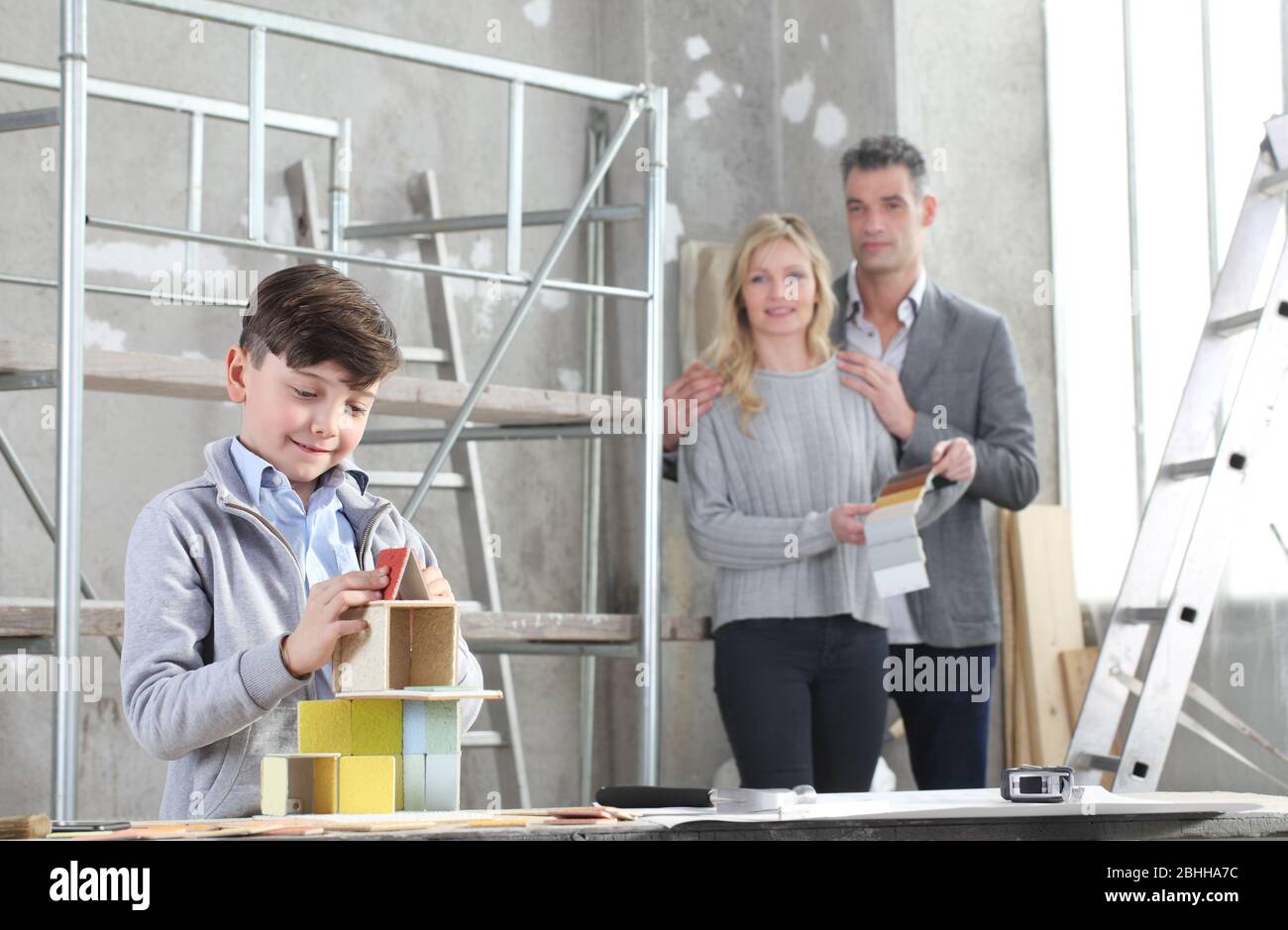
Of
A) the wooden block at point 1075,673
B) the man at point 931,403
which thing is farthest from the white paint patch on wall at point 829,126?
the wooden block at point 1075,673

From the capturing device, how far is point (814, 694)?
366cm

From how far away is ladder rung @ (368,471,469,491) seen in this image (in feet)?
14.2

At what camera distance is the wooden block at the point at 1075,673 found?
461cm

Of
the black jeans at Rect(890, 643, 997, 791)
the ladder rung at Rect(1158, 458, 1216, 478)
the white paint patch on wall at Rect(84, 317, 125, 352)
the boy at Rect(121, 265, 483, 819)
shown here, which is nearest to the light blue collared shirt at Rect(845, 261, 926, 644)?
the black jeans at Rect(890, 643, 997, 791)

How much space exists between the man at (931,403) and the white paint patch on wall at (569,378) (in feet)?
3.73

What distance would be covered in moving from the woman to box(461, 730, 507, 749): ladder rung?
955 mm

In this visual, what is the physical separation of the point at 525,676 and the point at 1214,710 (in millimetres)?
2062

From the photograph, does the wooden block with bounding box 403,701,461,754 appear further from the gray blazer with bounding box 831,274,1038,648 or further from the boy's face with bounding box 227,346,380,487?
the gray blazer with bounding box 831,274,1038,648

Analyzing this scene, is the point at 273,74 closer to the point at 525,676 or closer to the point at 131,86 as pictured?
the point at 131,86

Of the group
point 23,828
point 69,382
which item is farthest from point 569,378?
point 23,828

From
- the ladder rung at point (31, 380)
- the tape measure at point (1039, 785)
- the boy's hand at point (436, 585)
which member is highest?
the ladder rung at point (31, 380)

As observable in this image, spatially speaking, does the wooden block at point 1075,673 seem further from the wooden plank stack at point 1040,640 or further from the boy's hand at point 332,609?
the boy's hand at point 332,609

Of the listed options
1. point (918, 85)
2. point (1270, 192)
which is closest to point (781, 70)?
point (918, 85)
